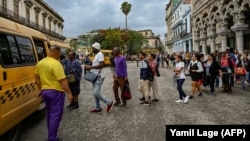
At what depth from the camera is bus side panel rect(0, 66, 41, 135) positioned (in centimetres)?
494

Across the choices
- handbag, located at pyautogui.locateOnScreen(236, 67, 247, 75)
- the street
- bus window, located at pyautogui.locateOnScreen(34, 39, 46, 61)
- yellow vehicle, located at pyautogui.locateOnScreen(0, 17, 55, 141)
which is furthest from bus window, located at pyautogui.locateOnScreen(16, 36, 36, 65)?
handbag, located at pyautogui.locateOnScreen(236, 67, 247, 75)

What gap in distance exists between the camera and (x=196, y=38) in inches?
1382

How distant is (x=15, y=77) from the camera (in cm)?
555

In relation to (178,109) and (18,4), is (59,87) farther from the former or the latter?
(18,4)

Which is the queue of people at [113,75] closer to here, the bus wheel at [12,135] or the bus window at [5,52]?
the bus window at [5,52]

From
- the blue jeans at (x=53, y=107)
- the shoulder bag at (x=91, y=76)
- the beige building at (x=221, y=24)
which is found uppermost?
the beige building at (x=221, y=24)

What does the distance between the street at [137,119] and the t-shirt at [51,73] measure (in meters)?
1.18

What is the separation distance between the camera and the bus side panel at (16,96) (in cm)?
494

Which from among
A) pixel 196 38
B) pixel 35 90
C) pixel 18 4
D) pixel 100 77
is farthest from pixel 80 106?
pixel 18 4

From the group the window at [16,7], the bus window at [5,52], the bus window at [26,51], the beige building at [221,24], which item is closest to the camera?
the bus window at [5,52]

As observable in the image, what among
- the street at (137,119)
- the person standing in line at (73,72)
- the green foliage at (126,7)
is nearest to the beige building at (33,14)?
the green foliage at (126,7)

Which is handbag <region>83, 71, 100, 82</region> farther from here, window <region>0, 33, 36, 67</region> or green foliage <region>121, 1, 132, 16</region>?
green foliage <region>121, 1, 132, 16</region>

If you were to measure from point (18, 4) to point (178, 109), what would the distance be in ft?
117

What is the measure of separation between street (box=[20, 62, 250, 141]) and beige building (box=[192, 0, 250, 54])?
11.6 m
